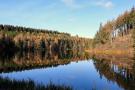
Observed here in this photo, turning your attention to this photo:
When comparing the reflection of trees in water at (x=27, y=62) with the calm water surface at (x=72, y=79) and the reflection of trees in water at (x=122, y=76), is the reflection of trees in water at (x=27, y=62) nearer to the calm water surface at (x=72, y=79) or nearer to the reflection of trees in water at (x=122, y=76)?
the calm water surface at (x=72, y=79)

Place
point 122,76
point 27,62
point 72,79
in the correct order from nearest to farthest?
point 72,79
point 122,76
point 27,62

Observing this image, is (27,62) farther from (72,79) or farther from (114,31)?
(114,31)

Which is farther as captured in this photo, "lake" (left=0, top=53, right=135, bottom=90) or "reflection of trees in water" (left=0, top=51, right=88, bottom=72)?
"reflection of trees in water" (left=0, top=51, right=88, bottom=72)

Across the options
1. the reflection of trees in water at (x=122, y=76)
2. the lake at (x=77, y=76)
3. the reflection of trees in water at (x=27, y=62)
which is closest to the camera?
the lake at (x=77, y=76)

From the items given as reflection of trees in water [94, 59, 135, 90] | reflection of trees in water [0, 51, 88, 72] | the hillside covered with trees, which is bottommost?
reflection of trees in water [94, 59, 135, 90]

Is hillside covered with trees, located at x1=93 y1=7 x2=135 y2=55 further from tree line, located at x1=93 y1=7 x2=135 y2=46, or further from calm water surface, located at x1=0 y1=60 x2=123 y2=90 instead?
calm water surface, located at x1=0 y1=60 x2=123 y2=90

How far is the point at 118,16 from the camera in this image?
614 ft

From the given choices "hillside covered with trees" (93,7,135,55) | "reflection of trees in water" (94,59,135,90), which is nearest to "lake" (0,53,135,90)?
"reflection of trees in water" (94,59,135,90)

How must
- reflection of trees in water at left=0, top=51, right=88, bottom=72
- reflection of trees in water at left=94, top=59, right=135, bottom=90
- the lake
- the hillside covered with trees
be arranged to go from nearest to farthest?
the lake → reflection of trees in water at left=94, top=59, right=135, bottom=90 → reflection of trees in water at left=0, top=51, right=88, bottom=72 → the hillside covered with trees

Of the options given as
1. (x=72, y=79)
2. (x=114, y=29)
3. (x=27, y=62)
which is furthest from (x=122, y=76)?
(x=114, y=29)

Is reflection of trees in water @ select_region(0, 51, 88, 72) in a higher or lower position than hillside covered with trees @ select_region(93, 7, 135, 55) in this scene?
lower

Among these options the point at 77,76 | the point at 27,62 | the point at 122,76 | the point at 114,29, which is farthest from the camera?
the point at 114,29

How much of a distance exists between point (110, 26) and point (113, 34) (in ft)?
22.6

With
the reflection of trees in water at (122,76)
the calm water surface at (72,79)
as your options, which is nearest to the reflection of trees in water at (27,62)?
the calm water surface at (72,79)
